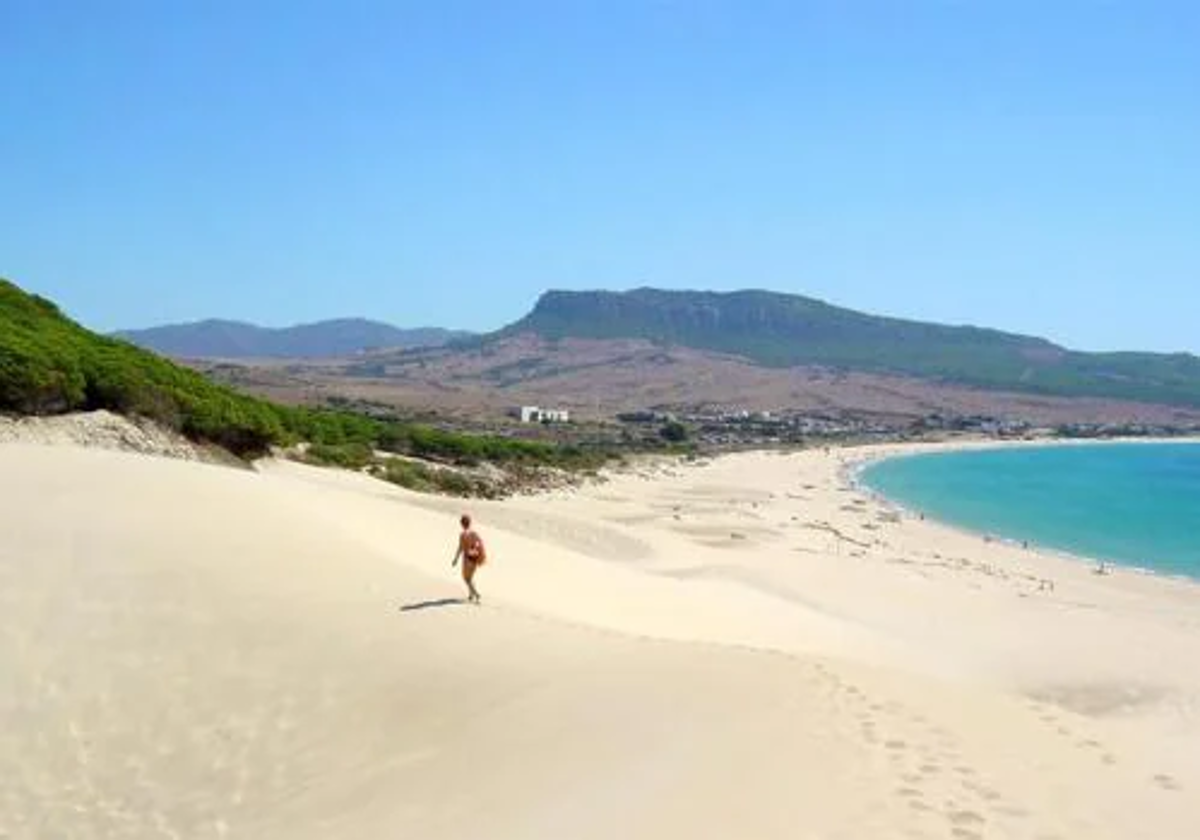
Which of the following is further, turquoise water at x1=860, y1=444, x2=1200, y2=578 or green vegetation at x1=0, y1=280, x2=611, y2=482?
turquoise water at x1=860, y1=444, x2=1200, y2=578

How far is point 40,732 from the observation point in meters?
11.9

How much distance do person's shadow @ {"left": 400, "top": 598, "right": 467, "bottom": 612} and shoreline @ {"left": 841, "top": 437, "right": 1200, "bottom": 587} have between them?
33688 mm

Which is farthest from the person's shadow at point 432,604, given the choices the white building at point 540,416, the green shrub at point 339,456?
the white building at point 540,416

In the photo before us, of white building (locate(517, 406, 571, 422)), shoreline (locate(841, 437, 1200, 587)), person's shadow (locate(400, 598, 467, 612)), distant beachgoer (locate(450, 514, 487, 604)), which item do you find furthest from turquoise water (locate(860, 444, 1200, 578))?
white building (locate(517, 406, 571, 422))

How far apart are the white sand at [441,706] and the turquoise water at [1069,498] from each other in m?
34.7

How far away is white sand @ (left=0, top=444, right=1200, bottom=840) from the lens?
944cm

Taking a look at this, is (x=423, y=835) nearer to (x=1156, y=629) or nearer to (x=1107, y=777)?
(x=1107, y=777)

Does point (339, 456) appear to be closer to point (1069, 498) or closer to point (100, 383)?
point (100, 383)

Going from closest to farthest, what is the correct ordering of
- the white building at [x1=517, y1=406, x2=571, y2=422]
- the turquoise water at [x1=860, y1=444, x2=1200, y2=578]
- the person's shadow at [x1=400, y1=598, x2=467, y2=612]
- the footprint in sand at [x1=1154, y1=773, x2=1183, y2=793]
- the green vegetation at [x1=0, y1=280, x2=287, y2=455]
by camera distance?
the footprint in sand at [x1=1154, y1=773, x2=1183, y2=793] → the person's shadow at [x1=400, y1=598, x2=467, y2=612] → the green vegetation at [x1=0, y1=280, x2=287, y2=455] → the turquoise water at [x1=860, y1=444, x2=1200, y2=578] → the white building at [x1=517, y1=406, x2=571, y2=422]

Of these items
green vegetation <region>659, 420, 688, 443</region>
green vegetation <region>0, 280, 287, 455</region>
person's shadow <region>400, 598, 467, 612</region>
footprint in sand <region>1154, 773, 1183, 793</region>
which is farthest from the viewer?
green vegetation <region>659, 420, 688, 443</region>

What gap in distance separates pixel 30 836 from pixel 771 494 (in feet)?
217

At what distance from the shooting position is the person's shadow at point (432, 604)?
594 inches

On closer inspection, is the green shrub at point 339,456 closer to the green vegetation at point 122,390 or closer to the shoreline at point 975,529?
the green vegetation at point 122,390

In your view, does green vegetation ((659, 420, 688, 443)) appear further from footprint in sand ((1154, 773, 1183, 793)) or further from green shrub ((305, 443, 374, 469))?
footprint in sand ((1154, 773, 1183, 793))
